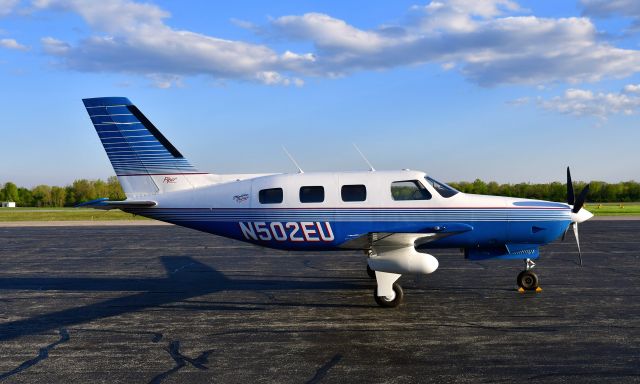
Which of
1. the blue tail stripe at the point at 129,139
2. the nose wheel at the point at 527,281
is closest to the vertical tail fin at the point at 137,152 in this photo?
the blue tail stripe at the point at 129,139

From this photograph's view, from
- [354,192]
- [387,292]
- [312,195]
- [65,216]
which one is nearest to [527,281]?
[387,292]

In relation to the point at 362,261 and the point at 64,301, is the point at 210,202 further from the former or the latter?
the point at 362,261

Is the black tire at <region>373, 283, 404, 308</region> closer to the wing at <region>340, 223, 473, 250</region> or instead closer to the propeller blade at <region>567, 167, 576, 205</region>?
the wing at <region>340, 223, 473, 250</region>

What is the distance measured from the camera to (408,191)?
10.8 metres

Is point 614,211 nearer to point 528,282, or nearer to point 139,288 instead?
point 528,282

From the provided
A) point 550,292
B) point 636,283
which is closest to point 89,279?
point 550,292

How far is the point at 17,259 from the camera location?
18.8 m

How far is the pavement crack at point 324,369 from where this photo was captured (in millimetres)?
6191

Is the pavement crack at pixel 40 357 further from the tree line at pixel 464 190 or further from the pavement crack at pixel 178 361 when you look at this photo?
the tree line at pixel 464 190

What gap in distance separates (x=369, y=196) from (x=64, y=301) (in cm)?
704

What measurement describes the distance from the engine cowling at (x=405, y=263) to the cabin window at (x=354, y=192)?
53.4 inches

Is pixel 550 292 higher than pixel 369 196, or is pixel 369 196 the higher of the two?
pixel 369 196

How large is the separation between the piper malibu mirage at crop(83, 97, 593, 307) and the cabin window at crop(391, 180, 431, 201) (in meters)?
0.02

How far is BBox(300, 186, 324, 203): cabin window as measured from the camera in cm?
1086
